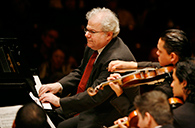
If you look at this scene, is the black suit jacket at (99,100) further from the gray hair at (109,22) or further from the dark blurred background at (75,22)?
the dark blurred background at (75,22)

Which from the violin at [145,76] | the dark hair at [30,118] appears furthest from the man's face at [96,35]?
the dark hair at [30,118]

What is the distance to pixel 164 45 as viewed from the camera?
221 cm

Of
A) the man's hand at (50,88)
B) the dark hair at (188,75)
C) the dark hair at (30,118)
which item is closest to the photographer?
the dark hair at (30,118)

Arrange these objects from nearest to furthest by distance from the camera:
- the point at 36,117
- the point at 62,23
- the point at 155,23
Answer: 1. the point at 36,117
2. the point at 62,23
3. the point at 155,23

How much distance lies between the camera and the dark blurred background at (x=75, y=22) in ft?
13.2

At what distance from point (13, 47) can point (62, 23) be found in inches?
70.1

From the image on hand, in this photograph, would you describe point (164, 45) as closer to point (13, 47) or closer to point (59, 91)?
point (59, 91)

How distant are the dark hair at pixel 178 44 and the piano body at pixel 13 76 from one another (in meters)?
1.21

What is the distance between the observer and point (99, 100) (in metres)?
2.42

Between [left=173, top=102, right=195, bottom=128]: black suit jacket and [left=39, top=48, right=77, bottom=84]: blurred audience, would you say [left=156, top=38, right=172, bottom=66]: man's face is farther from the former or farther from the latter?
[left=39, top=48, right=77, bottom=84]: blurred audience

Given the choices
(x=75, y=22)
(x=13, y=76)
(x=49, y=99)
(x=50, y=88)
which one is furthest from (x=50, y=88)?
(x=75, y=22)

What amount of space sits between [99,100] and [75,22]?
2.27 m

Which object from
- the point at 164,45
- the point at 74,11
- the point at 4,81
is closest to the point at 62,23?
the point at 74,11

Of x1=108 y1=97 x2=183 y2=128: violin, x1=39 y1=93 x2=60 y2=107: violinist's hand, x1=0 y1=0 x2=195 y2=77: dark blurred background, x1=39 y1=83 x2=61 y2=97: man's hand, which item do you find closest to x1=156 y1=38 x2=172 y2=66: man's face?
x1=108 y1=97 x2=183 y2=128: violin
